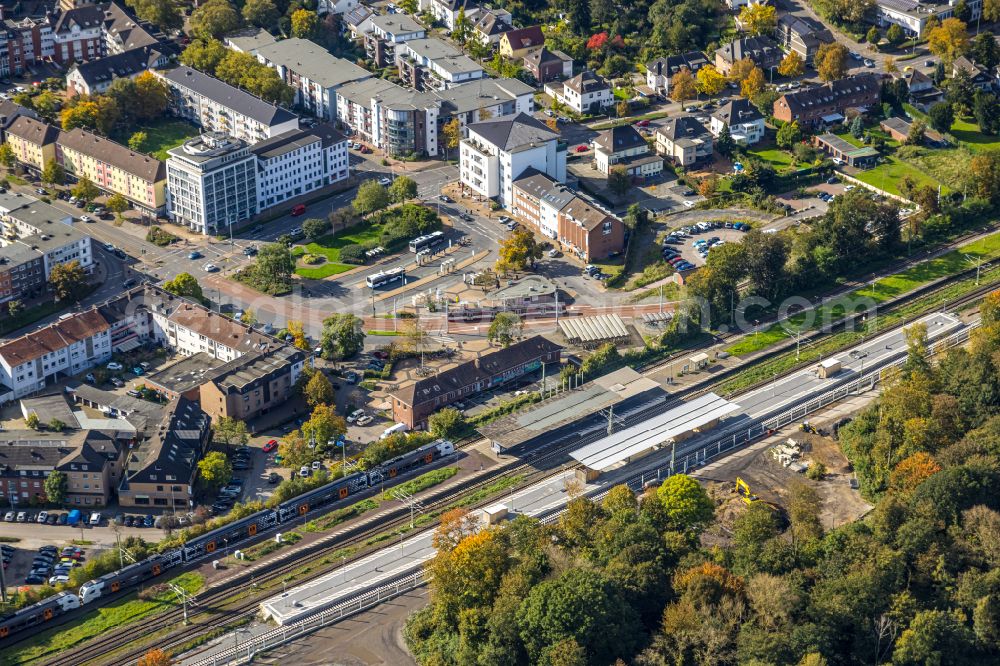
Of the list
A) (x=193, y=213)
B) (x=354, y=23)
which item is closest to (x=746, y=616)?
(x=193, y=213)

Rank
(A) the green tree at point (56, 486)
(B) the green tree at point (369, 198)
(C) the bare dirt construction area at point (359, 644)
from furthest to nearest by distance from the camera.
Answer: (B) the green tree at point (369, 198)
(A) the green tree at point (56, 486)
(C) the bare dirt construction area at point (359, 644)

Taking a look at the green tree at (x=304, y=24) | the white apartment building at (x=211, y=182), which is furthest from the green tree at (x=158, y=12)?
the white apartment building at (x=211, y=182)

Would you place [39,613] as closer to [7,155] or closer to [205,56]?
[7,155]

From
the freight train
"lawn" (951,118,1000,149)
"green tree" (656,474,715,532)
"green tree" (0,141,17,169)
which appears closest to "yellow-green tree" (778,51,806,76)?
"lawn" (951,118,1000,149)

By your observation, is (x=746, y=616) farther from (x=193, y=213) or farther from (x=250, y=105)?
(x=250, y=105)

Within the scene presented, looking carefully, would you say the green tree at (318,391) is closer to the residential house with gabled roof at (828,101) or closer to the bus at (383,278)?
the bus at (383,278)

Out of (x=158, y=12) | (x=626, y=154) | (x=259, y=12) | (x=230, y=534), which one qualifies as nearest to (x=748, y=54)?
(x=626, y=154)
